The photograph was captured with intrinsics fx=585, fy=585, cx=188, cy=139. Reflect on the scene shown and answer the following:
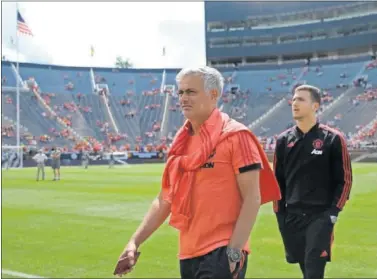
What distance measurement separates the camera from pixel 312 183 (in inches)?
178

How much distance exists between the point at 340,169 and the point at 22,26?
32.4 meters

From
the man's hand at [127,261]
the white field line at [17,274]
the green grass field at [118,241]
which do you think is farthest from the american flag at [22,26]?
the man's hand at [127,261]

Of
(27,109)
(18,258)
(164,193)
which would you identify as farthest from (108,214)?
(27,109)

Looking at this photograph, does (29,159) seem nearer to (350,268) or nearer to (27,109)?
(27,109)

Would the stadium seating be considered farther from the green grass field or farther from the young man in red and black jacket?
the young man in red and black jacket

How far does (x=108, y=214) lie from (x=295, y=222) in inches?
345

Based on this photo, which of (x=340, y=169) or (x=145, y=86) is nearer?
(x=340, y=169)

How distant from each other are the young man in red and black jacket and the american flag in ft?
104

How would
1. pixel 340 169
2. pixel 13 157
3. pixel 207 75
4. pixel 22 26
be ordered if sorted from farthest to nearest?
1. pixel 13 157
2. pixel 22 26
3. pixel 340 169
4. pixel 207 75

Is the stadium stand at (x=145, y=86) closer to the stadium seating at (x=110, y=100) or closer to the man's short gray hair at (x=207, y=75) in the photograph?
the stadium seating at (x=110, y=100)

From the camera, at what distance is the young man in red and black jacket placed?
14.5 feet

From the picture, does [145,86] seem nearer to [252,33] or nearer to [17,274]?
[252,33]

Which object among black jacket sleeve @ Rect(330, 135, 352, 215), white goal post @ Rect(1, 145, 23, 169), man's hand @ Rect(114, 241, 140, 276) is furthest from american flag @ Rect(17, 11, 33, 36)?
man's hand @ Rect(114, 241, 140, 276)

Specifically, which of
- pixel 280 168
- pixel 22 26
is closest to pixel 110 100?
pixel 22 26
